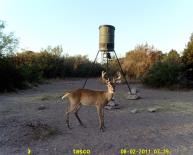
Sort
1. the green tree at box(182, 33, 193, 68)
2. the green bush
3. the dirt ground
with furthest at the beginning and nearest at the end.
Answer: the green tree at box(182, 33, 193, 68), the green bush, the dirt ground

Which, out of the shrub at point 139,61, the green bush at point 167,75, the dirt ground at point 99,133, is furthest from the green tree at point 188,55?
the dirt ground at point 99,133

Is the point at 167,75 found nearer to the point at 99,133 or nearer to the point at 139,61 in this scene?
the point at 139,61

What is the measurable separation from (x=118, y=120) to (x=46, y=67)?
2894 centimetres

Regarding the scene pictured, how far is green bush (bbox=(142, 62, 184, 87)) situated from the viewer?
22734mm

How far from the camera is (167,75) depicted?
22766 millimetres

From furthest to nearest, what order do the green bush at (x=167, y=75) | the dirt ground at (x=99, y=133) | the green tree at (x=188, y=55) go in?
the green tree at (x=188, y=55) < the green bush at (x=167, y=75) < the dirt ground at (x=99, y=133)

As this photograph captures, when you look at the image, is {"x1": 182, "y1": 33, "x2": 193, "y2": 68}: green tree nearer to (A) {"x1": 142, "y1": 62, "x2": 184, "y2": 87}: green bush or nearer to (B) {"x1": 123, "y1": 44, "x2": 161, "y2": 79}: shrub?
(A) {"x1": 142, "y1": 62, "x2": 184, "y2": 87}: green bush

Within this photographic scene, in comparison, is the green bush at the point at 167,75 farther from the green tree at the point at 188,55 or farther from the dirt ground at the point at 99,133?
the dirt ground at the point at 99,133

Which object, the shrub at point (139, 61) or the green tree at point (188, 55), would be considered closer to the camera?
the green tree at point (188, 55)

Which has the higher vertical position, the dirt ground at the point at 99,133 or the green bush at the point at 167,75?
the green bush at the point at 167,75

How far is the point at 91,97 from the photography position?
29.2 ft

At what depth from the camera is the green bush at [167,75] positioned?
74.6 ft

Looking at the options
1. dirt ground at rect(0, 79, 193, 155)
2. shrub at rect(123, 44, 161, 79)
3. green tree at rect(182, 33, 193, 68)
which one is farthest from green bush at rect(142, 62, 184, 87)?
dirt ground at rect(0, 79, 193, 155)

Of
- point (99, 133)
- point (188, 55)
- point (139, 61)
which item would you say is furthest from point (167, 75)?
point (99, 133)
